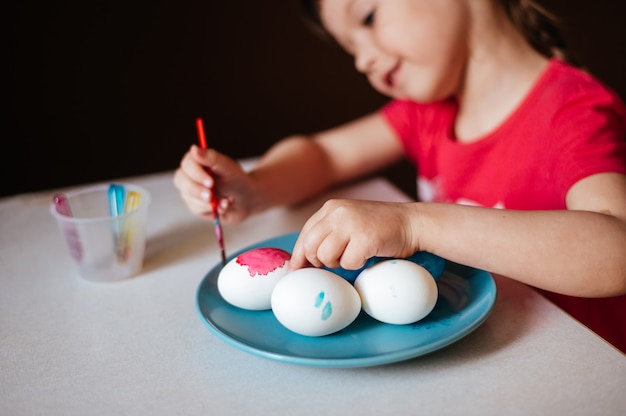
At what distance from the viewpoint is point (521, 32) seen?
1027 millimetres

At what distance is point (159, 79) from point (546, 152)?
111 cm

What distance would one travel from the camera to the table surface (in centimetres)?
54

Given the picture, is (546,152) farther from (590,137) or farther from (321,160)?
(321,160)

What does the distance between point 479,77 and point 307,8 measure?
0.35m

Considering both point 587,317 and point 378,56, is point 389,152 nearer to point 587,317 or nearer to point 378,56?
point 378,56

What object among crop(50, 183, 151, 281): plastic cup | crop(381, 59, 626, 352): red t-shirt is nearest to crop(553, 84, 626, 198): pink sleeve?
crop(381, 59, 626, 352): red t-shirt

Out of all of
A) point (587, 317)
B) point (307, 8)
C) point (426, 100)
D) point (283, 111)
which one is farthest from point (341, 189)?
point (283, 111)

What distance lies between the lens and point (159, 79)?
166cm

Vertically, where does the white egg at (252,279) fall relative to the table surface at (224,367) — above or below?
above

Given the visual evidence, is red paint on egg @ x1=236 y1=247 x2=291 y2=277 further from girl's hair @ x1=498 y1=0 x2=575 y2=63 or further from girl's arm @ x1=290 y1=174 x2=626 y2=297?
girl's hair @ x1=498 y1=0 x2=575 y2=63

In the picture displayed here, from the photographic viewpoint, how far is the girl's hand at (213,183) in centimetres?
85

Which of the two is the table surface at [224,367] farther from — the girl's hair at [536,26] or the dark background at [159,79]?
the dark background at [159,79]

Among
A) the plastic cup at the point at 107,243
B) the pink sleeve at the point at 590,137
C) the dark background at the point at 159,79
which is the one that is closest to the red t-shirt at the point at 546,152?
the pink sleeve at the point at 590,137

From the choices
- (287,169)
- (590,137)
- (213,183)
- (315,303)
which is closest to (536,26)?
(590,137)
